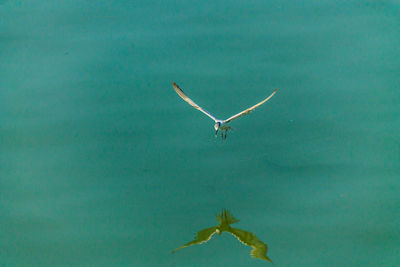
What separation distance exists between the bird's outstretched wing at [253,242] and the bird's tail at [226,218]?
0.06 metres

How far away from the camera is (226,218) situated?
3674 millimetres

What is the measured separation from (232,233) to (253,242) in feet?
0.50

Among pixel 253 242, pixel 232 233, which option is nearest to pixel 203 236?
pixel 232 233

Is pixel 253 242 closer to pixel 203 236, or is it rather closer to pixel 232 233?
pixel 232 233

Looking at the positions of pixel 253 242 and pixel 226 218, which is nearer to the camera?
pixel 253 242

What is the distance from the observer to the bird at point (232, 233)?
11.5 ft

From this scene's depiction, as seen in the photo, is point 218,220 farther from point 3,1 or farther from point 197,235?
point 3,1

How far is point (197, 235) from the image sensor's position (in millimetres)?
3609

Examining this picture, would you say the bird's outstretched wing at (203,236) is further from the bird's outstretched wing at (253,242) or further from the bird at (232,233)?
the bird's outstretched wing at (253,242)

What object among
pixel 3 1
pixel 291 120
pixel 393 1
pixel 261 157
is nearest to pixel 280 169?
pixel 261 157

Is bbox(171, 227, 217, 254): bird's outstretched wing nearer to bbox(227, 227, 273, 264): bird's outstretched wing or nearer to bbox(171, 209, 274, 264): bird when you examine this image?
bbox(171, 209, 274, 264): bird

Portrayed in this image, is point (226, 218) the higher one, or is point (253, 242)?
point (226, 218)

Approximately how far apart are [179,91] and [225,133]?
1.62ft

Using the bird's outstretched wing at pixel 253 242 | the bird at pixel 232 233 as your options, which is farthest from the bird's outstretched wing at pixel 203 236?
the bird's outstretched wing at pixel 253 242
